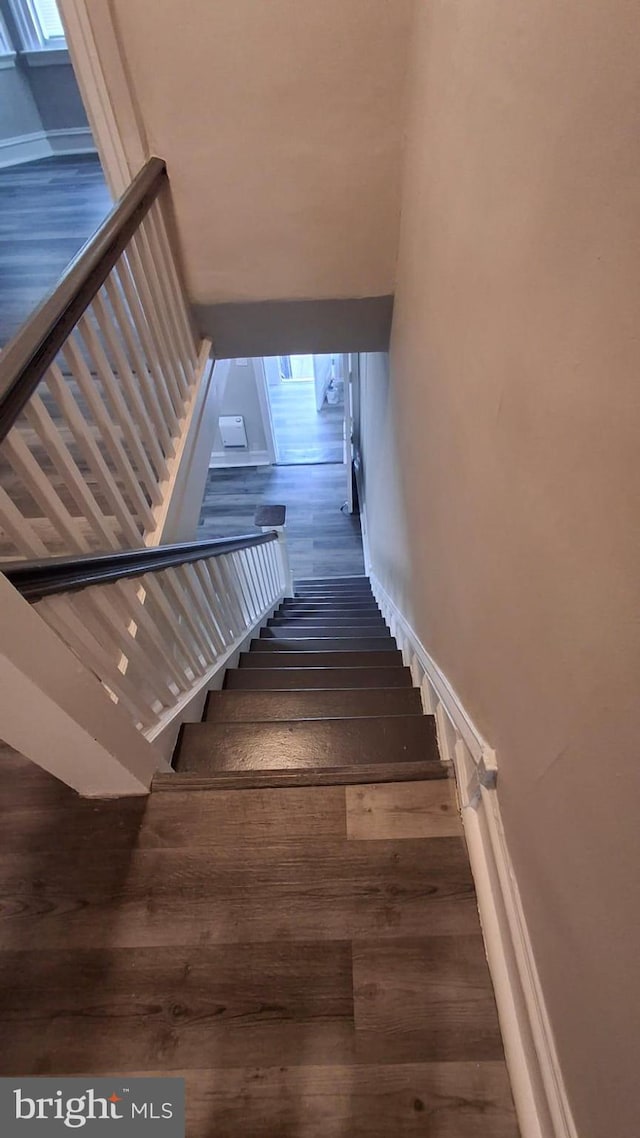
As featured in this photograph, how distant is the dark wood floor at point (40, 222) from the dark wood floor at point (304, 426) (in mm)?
3495

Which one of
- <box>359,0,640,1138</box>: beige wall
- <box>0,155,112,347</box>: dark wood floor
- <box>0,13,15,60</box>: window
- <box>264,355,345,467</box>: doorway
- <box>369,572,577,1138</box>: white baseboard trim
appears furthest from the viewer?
<box>264,355,345,467</box>: doorway

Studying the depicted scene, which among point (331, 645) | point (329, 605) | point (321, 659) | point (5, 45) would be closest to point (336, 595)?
point (329, 605)

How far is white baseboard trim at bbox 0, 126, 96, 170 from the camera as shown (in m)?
3.97

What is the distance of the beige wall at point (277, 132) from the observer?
1.74 metres

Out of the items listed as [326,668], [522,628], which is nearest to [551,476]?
[522,628]

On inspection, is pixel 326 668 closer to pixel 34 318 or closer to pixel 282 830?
pixel 282 830

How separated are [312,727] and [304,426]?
6229 mm

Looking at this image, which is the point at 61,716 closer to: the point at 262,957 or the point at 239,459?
the point at 262,957

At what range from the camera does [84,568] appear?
1.12 m

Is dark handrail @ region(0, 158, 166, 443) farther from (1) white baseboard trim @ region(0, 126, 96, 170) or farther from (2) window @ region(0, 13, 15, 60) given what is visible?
(2) window @ region(0, 13, 15, 60)

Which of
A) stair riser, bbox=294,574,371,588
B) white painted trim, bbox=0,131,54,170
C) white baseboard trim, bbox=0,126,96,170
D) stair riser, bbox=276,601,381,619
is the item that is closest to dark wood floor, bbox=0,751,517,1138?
stair riser, bbox=276,601,381,619

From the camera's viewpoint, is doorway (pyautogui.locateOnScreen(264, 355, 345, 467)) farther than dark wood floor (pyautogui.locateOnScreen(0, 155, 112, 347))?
Yes

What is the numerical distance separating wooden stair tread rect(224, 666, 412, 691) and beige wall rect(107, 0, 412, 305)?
171 centimetres

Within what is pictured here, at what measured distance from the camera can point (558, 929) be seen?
0.77 m
